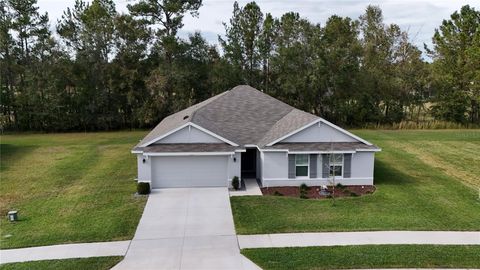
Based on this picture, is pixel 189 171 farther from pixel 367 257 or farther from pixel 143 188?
pixel 367 257

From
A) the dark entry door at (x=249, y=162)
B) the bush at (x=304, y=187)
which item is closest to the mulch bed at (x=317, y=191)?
the bush at (x=304, y=187)

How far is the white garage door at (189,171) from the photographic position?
67.7 feet

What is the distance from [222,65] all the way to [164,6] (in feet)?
25.4

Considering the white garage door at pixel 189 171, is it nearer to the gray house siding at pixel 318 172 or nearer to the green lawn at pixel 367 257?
the gray house siding at pixel 318 172

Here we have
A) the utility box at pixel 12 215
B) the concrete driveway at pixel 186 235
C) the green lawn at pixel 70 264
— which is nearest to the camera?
the green lawn at pixel 70 264

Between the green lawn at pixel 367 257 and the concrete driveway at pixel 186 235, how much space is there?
0.88 metres

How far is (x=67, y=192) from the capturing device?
66.5ft

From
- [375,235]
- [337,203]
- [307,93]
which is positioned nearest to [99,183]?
[337,203]

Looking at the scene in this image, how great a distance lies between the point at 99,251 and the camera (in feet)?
44.4

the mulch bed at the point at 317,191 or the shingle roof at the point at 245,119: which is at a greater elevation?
the shingle roof at the point at 245,119

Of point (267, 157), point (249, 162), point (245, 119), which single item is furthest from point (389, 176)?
point (245, 119)

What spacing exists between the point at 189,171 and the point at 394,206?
9.64 meters

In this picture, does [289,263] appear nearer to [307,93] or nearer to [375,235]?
[375,235]

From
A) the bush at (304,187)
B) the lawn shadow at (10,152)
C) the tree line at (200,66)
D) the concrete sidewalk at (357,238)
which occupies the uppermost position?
the tree line at (200,66)
